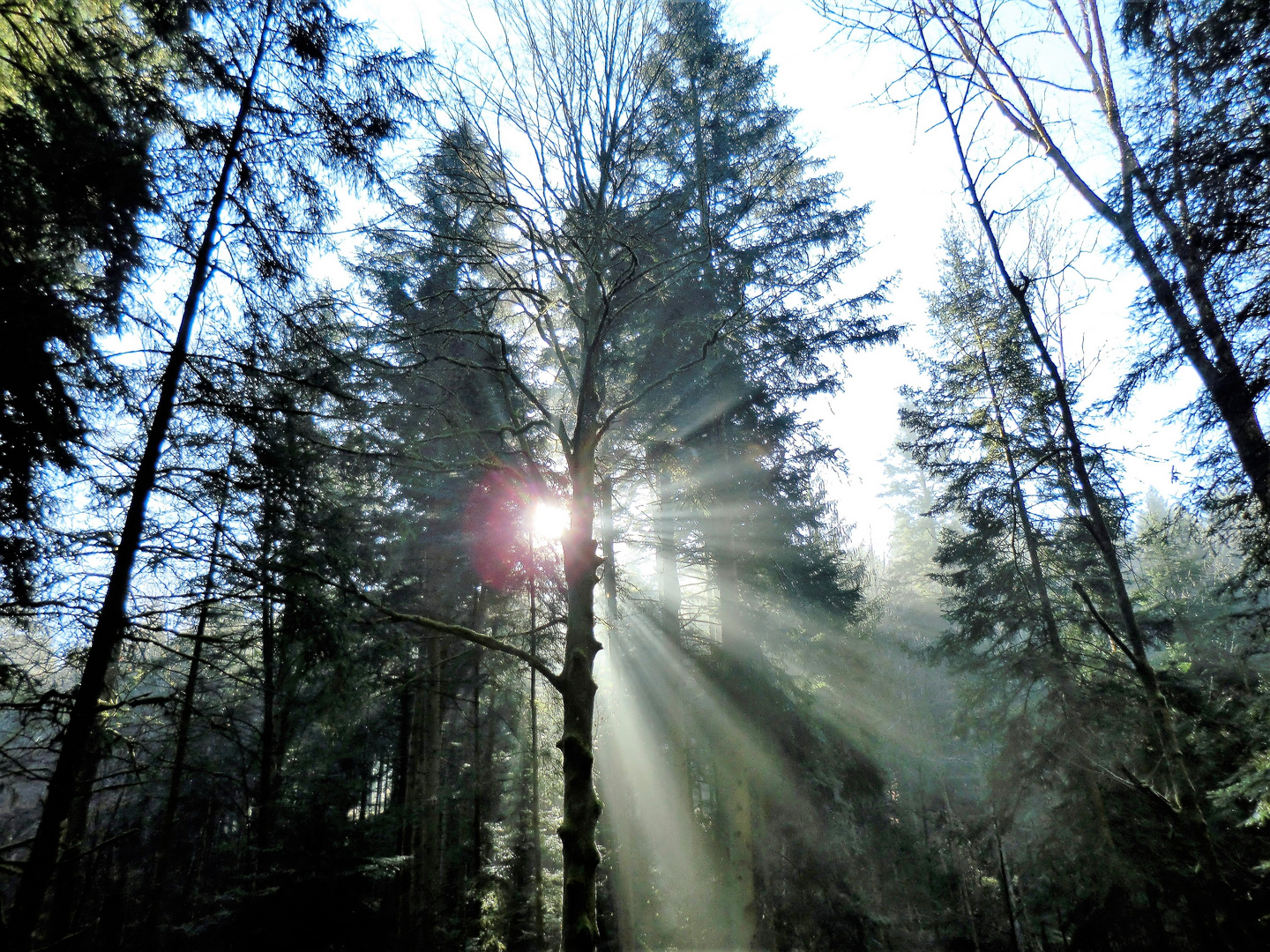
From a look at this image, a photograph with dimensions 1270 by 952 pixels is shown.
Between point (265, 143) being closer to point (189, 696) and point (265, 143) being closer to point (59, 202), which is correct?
point (59, 202)

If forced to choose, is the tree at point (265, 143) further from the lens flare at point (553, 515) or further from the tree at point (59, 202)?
the lens flare at point (553, 515)

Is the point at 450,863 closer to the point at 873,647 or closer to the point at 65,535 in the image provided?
the point at 65,535

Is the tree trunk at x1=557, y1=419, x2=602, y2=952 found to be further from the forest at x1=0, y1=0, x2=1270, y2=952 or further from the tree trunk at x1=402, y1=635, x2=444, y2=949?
the tree trunk at x1=402, y1=635, x2=444, y2=949

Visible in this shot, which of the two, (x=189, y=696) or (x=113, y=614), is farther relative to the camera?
(x=189, y=696)

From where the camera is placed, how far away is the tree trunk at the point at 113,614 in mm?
3516

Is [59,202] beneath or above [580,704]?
above

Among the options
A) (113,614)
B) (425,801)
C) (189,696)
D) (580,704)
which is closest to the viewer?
(113,614)

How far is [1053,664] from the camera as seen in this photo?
35.9 feet

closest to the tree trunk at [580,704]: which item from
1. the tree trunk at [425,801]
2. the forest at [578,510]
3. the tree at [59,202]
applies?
the forest at [578,510]

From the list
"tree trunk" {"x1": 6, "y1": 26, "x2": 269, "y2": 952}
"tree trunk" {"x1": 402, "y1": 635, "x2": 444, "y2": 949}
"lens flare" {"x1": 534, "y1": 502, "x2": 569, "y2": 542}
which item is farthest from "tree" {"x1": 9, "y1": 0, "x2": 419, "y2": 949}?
"tree trunk" {"x1": 402, "y1": 635, "x2": 444, "y2": 949}

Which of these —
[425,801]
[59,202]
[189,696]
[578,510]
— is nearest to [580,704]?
[578,510]

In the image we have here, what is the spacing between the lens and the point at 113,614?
4102 mm

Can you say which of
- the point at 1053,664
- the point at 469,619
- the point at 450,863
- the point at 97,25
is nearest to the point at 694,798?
the point at 450,863

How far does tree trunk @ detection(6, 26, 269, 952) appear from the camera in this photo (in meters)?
3.52
